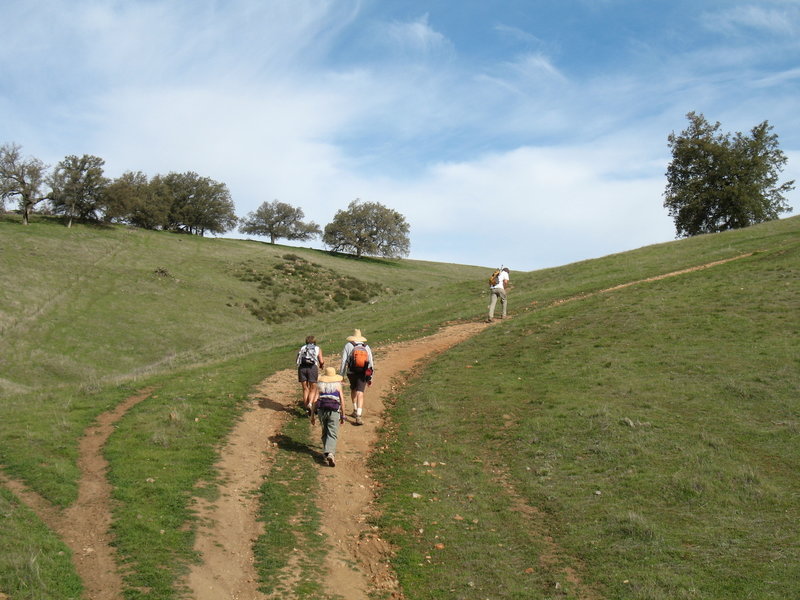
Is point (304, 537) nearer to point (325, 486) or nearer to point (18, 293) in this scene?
point (325, 486)

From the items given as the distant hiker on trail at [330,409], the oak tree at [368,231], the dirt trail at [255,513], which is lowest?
the dirt trail at [255,513]

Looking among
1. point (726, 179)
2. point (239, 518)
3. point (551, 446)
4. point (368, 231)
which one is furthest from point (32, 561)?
point (368, 231)

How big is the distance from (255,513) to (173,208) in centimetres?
10271

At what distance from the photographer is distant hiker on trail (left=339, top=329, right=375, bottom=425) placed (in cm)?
1700

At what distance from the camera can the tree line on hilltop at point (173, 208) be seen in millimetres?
77250

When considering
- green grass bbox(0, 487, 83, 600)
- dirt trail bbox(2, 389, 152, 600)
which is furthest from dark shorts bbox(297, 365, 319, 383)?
green grass bbox(0, 487, 83, 600)

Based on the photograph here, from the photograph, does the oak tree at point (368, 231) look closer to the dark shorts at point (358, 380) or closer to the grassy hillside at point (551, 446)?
the grassy hillside at point (551, 446)

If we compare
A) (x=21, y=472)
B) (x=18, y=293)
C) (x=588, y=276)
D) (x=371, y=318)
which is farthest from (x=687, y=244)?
(x=18, y=293)

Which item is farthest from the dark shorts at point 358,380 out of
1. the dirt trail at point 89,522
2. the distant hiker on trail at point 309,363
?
the dirt trail at point 89,522

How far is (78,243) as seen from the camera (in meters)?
74.6

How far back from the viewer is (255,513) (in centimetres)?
1164

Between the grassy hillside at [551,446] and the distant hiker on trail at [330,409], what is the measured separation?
69 cm

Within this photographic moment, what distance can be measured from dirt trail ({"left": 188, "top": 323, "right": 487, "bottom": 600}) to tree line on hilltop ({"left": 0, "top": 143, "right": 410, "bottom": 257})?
72825 millimetres

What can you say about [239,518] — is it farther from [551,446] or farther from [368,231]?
[368,231]
